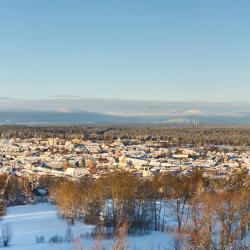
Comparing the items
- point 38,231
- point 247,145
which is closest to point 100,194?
point 38,231

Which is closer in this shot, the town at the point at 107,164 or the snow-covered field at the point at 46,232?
the snow-covered field at the point at 46,232

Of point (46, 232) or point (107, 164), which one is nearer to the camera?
point (46, 232)

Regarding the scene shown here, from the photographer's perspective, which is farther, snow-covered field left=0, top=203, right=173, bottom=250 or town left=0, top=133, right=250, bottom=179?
town left=0, top=133, right=250, bottom=179

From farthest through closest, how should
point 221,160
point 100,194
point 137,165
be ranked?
point 221,160 < point 137,165 < point 100,194

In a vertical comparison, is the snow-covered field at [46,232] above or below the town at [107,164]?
above

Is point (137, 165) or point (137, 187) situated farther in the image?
point (137, 165)

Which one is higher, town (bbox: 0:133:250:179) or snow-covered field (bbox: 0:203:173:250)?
snow-covered field (bbox: 0:203:173:250)

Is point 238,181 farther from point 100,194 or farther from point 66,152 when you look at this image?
point 66,152

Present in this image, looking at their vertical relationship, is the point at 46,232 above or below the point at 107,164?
above
